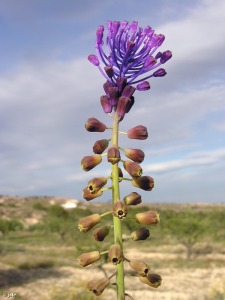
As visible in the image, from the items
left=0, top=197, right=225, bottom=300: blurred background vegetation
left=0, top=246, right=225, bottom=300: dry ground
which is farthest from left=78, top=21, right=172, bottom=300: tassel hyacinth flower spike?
left=0, top=246, right=225, bottom=300: dry ground

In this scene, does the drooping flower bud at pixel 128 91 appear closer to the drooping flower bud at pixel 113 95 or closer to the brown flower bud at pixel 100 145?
the drooping flower bud at pixel 113 95

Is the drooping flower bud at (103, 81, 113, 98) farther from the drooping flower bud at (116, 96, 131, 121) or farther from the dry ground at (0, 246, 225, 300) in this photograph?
the dry ground at (0, 246, 225, 300)

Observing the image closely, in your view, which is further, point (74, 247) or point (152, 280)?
point (74, 247)

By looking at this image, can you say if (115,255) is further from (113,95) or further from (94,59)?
(94,59)

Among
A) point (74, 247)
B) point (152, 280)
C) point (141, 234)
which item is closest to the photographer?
point (152, 280)

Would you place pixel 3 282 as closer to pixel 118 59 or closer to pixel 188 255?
pixel 188 255

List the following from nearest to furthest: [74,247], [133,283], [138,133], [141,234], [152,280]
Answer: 1. [152,280]
2. [141,234]
3. [138,133]
4. [133,283]
5. [74,247]

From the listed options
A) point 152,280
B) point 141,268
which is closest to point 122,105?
point 141,268

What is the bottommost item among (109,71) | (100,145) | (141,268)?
(141,268)
